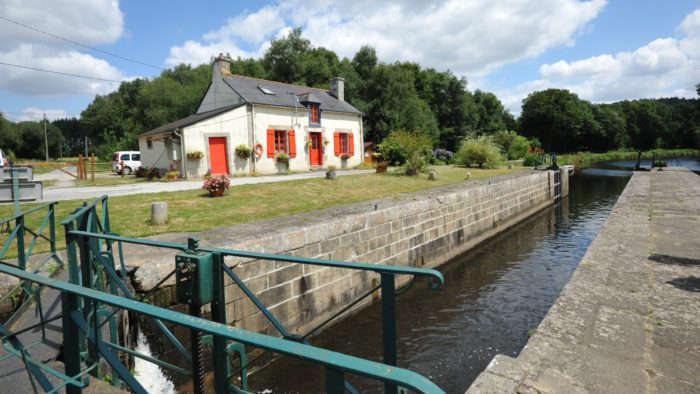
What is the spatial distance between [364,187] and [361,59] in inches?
1070

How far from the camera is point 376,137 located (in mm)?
35594

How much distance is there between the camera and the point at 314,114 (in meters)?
23.7

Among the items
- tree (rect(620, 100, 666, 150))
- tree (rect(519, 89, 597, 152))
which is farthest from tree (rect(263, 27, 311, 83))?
tree (rect(620, 100, 666, 150))

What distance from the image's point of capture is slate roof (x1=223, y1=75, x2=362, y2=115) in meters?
21.3

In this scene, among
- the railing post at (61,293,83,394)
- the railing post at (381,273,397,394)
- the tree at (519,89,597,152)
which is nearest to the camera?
the railing post at (61,293,83,394)

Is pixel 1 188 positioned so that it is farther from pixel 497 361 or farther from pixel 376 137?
pixel 376 137

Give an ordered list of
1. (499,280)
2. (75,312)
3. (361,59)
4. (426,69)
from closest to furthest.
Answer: (75,312), (499,280), (361,59), (426,69)

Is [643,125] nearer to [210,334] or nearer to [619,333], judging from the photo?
[619,333]

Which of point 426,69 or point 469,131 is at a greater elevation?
point 426,69

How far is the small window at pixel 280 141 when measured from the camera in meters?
22.0

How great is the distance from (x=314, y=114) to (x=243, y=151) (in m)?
5.71

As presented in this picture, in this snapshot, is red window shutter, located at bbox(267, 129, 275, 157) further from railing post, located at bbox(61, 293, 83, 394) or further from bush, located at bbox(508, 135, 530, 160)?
bush, located at bbox(508, 135, 530, 160)

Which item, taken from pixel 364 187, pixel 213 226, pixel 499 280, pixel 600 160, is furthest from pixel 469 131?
pixel 213 226

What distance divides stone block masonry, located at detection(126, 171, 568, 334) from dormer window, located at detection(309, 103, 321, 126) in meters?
12.7
